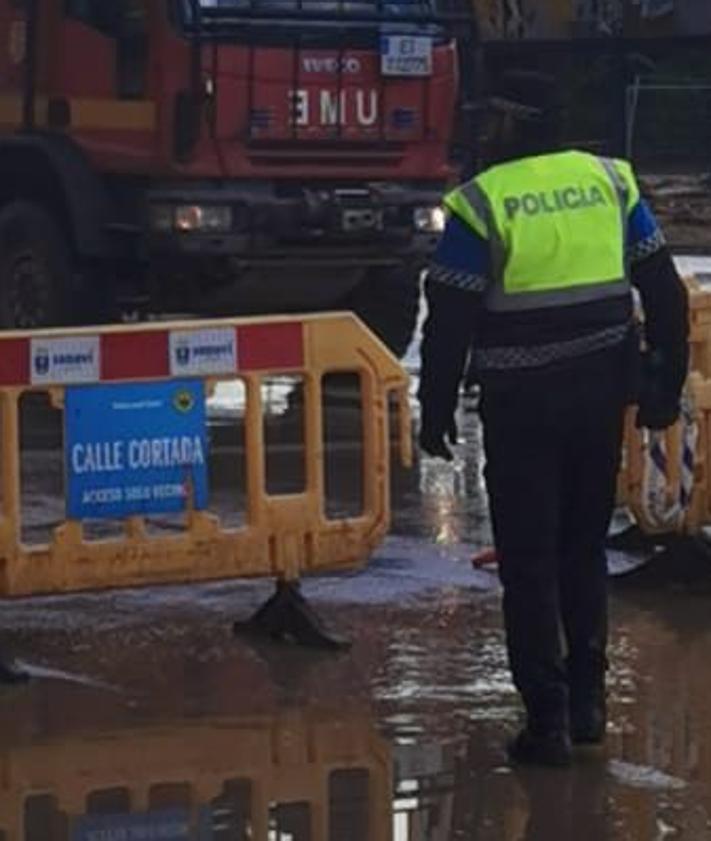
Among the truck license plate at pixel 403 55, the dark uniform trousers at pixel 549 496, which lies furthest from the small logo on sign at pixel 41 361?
the truck license plate at pixel 403 55

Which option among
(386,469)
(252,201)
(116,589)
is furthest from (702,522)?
(252,201)

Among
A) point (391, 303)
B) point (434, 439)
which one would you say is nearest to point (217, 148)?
point (391, 303)

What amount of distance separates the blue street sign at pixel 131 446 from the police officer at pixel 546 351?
5.29 feet

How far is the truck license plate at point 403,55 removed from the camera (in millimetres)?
16688

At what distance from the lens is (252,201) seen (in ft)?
54.2

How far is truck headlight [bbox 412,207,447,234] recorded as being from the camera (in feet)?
56.1

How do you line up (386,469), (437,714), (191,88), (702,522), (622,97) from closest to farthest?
(437,714) → (386,469) → (702,522) → (191,88) → (622,97)

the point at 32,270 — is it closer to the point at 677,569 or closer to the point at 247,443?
the point at 677,569

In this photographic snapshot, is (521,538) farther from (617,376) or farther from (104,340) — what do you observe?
(104,340)

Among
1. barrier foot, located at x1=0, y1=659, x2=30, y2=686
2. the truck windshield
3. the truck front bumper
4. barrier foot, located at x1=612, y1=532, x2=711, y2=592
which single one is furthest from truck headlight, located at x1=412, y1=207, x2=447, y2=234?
barrier foot, located at x1=0, y1=659, x2=30, y2=686

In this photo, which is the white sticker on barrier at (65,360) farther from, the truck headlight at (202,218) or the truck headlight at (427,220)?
the truck headlight at (427,220)

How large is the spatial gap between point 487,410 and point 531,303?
1.06 feet

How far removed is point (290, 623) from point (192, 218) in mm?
7495

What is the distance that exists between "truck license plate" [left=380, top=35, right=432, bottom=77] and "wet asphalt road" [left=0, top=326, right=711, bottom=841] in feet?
20.9
